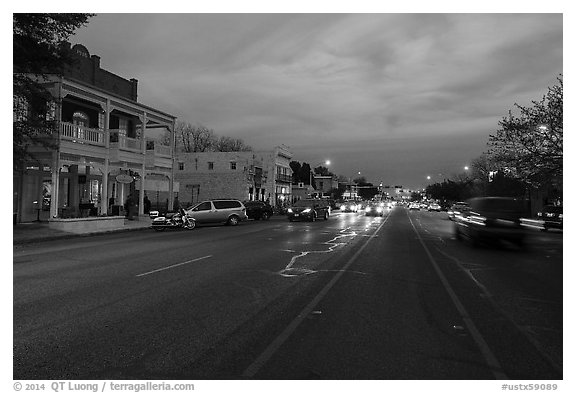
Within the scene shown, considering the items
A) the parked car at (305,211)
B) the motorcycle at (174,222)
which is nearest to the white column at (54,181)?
the motorcycle at (174,222)

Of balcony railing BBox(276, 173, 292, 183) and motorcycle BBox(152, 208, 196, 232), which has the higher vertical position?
balcony railing BBox(276, 173, 292, 183)

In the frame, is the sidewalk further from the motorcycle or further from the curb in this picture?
the motorcycle

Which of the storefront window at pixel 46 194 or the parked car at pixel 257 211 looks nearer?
the storefront window at pixel 46 194

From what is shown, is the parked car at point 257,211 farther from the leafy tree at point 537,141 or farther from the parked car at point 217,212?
the leafy tree at point 537,141

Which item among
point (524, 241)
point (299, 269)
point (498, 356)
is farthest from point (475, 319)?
point (524, 241)

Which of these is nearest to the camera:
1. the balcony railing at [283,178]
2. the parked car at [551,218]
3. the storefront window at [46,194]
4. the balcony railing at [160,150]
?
the storefront window at [46,194]

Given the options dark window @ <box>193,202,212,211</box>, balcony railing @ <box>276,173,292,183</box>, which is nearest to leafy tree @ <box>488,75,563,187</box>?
dark window @ <box>193,202,212,211</box>

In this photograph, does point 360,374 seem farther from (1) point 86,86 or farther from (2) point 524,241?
(1) point 86,86

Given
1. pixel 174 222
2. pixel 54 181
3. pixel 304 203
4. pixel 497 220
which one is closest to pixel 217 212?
pixel 174 222

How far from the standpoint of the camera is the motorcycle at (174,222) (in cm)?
2398

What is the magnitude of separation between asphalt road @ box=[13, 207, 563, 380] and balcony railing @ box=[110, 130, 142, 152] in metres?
16.1

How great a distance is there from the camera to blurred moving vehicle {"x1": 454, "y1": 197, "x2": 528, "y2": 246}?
51.5 ft

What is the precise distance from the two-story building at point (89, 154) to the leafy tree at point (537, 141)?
2190 cm

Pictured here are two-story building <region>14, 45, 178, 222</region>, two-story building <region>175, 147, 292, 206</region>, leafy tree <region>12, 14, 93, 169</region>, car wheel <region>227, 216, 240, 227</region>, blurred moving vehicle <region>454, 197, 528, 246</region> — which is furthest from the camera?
two-story building <region>175, 147, 292, 206</region>
